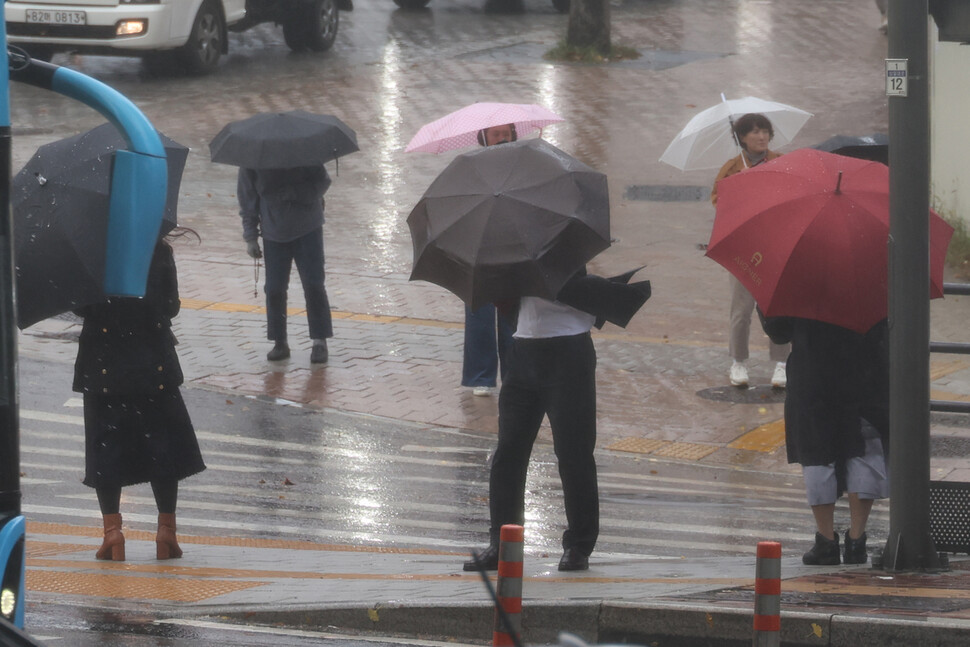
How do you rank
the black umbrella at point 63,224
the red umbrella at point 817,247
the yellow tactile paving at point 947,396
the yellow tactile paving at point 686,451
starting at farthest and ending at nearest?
the yellow tactile paving at point 947,396 → the yellow tactile paving at point 686,451 → the red umbrella at point 817,247 → the black umbrella at point 63,224

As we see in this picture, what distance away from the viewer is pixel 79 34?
20203mm

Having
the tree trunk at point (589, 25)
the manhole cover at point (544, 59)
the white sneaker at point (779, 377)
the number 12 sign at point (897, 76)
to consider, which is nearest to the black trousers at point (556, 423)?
the number 12 sign at point (897, 76)

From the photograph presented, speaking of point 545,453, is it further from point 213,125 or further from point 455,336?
point 213,125

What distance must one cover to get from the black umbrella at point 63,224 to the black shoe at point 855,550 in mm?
3078

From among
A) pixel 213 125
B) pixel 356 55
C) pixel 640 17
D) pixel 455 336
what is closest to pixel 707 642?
pixel 455 336

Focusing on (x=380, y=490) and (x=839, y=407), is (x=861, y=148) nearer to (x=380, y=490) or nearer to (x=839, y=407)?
(x=839, y=407)

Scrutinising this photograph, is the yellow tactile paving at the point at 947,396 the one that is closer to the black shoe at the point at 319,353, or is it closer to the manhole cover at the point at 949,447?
the manhole cover at the point at 949,447

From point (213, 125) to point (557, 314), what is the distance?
13452 millimetres

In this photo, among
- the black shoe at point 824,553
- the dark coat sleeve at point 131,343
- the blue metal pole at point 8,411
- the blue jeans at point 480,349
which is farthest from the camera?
the blue jeans at point 480,349

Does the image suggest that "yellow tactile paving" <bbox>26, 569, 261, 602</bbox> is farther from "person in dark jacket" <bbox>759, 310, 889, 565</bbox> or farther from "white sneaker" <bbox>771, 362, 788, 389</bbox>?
"white sneaker" <bbox>771, 362, 788, 389</bbox>

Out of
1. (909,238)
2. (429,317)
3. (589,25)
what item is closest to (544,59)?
(589,25)

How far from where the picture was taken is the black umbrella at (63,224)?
5715 mm

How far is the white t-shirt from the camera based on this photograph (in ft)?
20.6

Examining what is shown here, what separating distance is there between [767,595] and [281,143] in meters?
6.65
